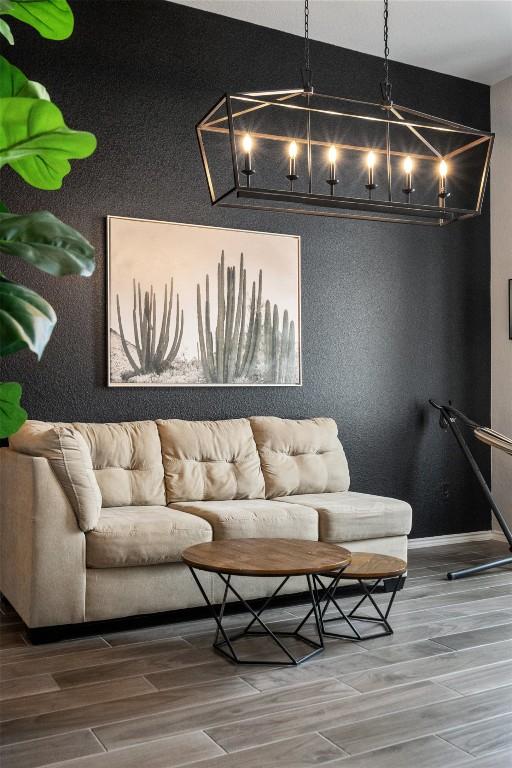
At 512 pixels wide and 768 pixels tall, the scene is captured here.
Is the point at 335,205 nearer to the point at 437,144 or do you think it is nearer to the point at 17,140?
the point at 437,144

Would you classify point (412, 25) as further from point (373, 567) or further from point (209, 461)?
point (373, 567)

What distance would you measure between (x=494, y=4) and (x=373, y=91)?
38.7 inches

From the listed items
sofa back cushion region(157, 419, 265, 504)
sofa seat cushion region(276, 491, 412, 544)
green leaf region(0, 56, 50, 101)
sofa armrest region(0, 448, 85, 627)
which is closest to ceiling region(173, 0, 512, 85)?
sofa back cushion region(157, 419, 265, 504)

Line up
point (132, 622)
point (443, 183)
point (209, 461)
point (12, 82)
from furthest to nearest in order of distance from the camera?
point (209, 461) → point (132, 622) → point (443, 183) → point (12, 82)

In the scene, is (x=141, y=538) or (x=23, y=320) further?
(x=141, y=538)

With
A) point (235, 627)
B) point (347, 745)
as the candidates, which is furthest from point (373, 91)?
point (347, 745)

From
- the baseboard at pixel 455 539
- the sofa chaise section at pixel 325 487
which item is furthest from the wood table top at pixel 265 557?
the baseboard at pixel 455 539

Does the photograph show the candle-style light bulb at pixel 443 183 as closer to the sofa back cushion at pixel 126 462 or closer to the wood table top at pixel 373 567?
the wood table top at pixel 373 567

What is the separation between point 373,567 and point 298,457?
127 cm

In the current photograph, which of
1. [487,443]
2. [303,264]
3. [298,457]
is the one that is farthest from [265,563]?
[303,264]

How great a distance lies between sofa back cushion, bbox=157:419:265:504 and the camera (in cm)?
429

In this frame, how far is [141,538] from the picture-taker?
3504 mm

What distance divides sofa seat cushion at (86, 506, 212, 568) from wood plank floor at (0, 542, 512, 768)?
0.35 meters

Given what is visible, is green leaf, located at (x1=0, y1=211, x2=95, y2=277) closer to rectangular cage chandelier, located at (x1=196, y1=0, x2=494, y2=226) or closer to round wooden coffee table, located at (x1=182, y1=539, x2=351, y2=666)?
rectangular cage chandelier, located at (x1=196, y1=0, x2=494, y2=226)
